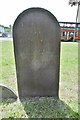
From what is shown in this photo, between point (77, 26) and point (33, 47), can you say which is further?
point (77, 26)

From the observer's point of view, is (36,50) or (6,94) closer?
(36,50)

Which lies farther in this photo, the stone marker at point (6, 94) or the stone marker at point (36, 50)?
the stone marker at point (6, 94)

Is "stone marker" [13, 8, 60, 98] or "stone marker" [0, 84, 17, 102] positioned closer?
"stone marker" [13, 8, 60, 98]

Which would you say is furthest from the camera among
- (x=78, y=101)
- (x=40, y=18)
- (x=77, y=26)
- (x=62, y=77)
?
(x=77, y=26)

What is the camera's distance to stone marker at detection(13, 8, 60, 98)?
386 cm

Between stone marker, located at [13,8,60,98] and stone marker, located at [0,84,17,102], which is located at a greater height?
stone marker, located at [13,8,60,98]

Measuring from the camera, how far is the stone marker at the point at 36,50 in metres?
3.86

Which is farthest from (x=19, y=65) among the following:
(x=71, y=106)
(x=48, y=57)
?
(x=71, y=106)

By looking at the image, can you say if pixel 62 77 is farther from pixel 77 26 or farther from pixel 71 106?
pixel 77 26

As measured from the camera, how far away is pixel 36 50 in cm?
396

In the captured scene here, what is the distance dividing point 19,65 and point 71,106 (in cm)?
127

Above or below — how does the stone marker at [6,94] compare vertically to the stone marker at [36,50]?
below

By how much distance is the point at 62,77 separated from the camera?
6.09 metres

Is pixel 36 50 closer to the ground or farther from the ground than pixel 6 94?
farther from the ground
